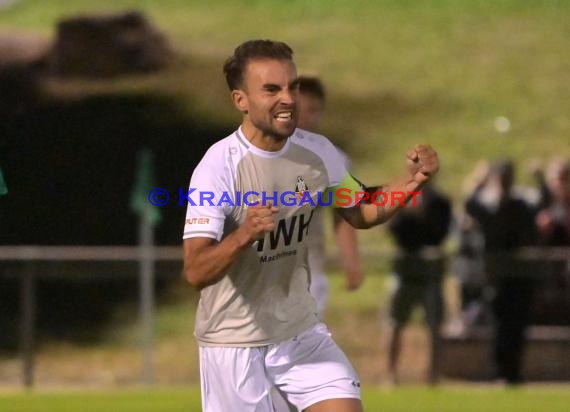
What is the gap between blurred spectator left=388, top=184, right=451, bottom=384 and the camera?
14.4 metres

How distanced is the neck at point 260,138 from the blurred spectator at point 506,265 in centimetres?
791

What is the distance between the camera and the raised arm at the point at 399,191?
6.61 meters

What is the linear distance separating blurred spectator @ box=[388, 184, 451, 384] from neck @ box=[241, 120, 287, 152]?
7798 millimetres

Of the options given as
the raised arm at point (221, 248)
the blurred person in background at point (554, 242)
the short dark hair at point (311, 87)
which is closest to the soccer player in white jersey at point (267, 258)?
the raised arm at point (221, 248)

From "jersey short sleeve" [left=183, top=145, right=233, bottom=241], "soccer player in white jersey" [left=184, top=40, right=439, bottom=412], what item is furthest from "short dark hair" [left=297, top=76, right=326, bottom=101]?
"jersey short sleeve" [left=183, top=145, right=233, bottom=241]

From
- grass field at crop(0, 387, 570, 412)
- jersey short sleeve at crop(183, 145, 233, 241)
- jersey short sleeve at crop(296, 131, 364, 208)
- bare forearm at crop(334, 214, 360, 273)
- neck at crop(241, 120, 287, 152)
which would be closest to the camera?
jersey short sleeve at crop(183, 145, 233, 241)

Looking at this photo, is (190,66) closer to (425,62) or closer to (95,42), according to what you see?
(95,42)

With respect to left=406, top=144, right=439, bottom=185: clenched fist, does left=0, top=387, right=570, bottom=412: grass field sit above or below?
below

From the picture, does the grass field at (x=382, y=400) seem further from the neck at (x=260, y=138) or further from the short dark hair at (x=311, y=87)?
the neck at (x=260, y=138)

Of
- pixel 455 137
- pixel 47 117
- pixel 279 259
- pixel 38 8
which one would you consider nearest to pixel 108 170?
pixel 47 117

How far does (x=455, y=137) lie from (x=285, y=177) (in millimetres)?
15372

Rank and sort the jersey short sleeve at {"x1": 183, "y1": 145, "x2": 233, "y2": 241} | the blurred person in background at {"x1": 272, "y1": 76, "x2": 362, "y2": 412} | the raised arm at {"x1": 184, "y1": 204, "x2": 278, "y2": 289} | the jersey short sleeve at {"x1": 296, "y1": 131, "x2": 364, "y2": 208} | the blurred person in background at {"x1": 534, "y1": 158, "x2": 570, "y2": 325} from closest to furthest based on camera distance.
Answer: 1. the raised arm at {"x1": 184, "y1": 204, "x2": 278, "y2": 289}
2. the jersey short sleeve at {"x1": 183, "y1": 145, "x2": 233, "y2": 241}
3. the jersey short sleeve at {"x1": 296, "y1": 131, "x2": 364, "y2": 208}
4. the blurred person in background at {"x1": 272, "y1": 76, "x2": 362, "y2": 412}
5. the blurred person in background at {"x1": 534, "y1": 158, "x2": 570, "y2": 325}

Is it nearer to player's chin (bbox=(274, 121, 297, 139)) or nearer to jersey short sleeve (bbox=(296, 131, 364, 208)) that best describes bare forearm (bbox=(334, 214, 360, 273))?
jersey short sleeve (bbox=(296, 131, 364, 208))

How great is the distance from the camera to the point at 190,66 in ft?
77.2
